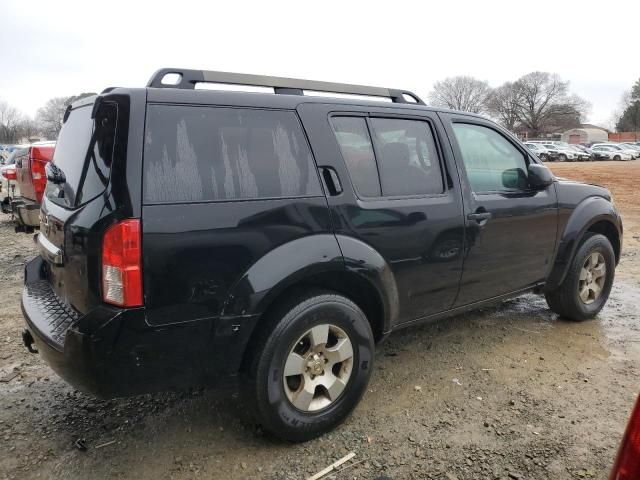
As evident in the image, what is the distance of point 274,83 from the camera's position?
9.39ft

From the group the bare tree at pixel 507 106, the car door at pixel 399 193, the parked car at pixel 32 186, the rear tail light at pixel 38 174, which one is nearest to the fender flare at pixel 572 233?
the car door at pixel 399 193

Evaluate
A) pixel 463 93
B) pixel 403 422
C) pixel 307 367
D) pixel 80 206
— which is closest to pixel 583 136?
pixel 463 93

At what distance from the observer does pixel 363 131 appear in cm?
302

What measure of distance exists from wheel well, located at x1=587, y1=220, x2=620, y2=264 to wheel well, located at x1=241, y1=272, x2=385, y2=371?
253 centimetres

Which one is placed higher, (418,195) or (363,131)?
(363,131)

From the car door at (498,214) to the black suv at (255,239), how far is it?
0.08 ft

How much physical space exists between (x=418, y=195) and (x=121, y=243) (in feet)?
6.00

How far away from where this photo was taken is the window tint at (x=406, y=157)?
10.1 ft

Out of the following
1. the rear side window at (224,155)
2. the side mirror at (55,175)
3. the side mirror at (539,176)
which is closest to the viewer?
the rear side window at (224,155)

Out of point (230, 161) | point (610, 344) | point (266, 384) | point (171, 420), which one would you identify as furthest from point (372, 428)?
point (610, 344)

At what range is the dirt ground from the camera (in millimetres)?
2539

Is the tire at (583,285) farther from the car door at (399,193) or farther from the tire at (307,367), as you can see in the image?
the tire at (307,367)

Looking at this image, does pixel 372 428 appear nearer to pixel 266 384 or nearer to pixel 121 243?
pixel 266 384

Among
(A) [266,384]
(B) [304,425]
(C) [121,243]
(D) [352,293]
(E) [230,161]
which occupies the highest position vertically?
(E) [230,161]
